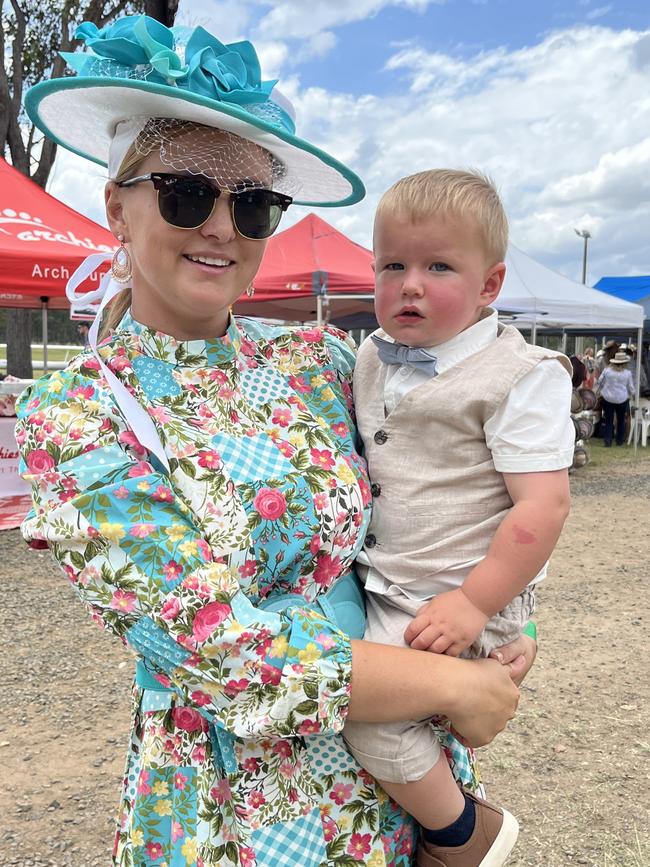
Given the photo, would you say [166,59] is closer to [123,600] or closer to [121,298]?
[121,298]

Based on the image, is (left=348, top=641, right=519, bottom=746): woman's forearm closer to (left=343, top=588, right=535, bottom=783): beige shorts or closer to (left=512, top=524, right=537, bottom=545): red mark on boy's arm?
(left=343, top=588, right=535, bottom=783): beige shorts

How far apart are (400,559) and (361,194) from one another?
819 mm

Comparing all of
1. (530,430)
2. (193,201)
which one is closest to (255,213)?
(193,201)

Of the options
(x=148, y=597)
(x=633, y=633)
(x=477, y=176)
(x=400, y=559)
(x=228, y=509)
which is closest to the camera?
(x=148, y=597)

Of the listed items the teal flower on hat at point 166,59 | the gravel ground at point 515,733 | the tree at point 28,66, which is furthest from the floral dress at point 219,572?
the tree at point 28,66

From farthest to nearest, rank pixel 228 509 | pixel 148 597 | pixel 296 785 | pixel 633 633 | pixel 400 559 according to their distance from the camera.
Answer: pixel 633 633, pixel 400 559, pixel 296 785, pixel 228 509, pixel 148 597

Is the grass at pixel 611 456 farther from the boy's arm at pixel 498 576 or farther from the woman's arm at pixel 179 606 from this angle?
the woman's arm at pixel 179 606

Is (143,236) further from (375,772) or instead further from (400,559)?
(375,772)

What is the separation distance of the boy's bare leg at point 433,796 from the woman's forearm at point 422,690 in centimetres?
15

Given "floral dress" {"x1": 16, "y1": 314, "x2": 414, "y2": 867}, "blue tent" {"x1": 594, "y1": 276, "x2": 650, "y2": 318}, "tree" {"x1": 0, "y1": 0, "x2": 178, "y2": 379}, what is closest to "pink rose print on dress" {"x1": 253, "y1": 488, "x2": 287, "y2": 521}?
"floral dress" {"x1": 16, "y1": 314, "x2": 414, "y2": 867}

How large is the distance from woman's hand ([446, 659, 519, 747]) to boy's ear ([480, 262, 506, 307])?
78 centimetres

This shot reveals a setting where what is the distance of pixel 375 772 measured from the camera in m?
1.34

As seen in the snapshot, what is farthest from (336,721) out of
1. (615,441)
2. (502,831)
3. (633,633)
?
(615,441)

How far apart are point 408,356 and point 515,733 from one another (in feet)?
10.3
